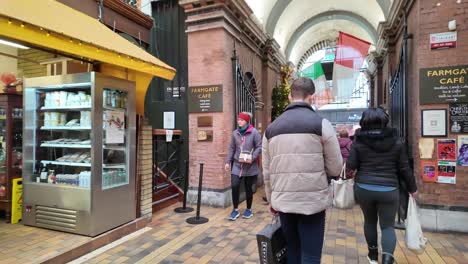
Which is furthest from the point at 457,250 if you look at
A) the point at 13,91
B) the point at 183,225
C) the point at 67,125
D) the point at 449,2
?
the point at 13,91

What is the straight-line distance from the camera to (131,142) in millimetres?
4367

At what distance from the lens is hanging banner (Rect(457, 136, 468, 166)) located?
423cm

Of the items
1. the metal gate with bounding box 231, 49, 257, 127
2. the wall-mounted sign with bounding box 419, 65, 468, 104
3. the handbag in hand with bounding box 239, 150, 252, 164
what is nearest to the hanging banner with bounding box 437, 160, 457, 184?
the wall-mounted sign with bounding box 419, 65, 468, 104

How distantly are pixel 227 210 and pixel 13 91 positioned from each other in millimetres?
3954

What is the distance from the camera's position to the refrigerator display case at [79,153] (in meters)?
3.76

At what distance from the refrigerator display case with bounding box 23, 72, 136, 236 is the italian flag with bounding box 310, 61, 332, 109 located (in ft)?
25.6

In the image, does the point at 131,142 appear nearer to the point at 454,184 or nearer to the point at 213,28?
the point at 213,28

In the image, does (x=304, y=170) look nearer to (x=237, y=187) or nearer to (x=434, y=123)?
(x=237, y=187)

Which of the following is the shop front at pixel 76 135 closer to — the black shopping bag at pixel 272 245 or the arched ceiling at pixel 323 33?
the black shopping bag at pixel 272 245

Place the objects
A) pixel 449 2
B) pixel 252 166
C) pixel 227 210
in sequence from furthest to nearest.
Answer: pixel 227 210 < pixel 252 166 < pixel 449 2

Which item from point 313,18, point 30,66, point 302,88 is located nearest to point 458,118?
point 302,88

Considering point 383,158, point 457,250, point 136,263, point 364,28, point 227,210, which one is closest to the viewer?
point 383,158

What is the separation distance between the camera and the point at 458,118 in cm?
427

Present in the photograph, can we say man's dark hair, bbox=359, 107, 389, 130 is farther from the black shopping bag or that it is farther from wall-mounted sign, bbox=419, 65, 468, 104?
wall-mounted sign, bbox=419, 65, 468, 104
